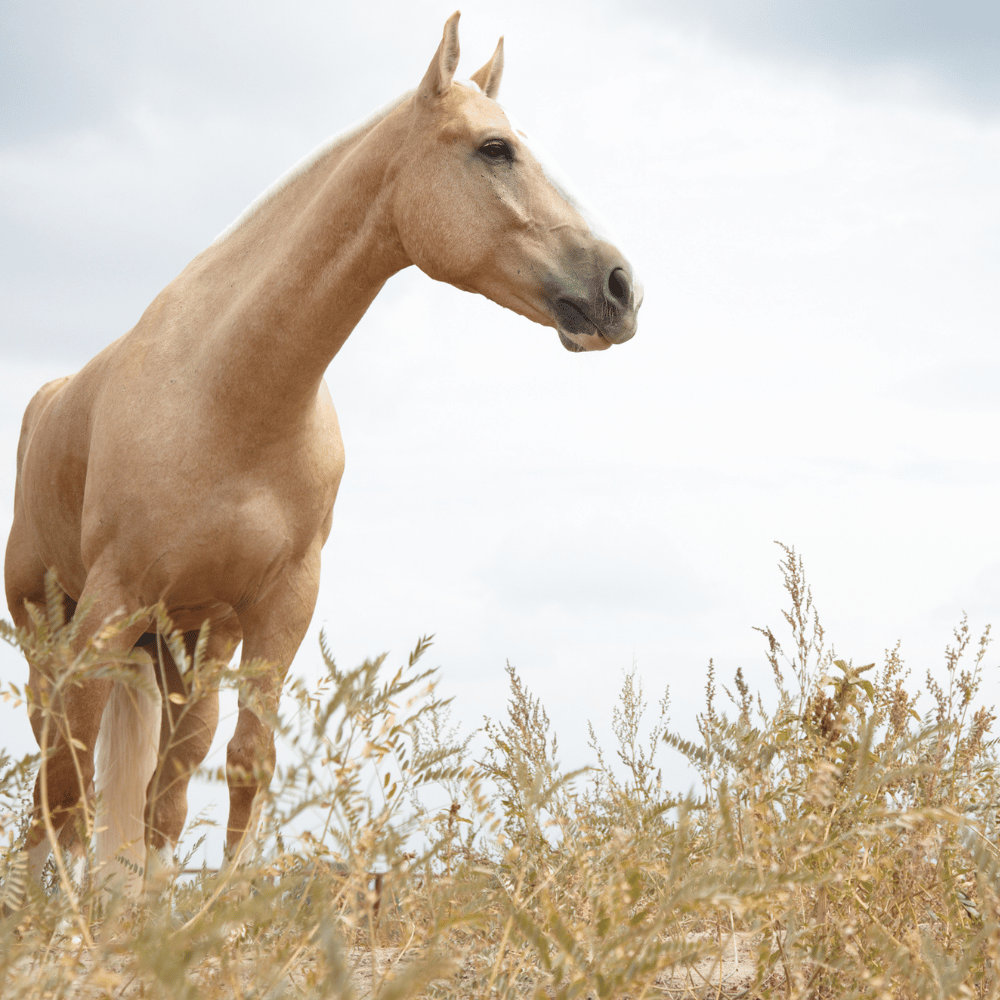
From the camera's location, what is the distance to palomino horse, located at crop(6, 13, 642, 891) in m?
3.02

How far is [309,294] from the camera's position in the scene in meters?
3.20

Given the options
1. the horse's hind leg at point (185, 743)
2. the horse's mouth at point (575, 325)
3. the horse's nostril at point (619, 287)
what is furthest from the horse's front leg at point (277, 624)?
the horse's nostril at point (619, 287)

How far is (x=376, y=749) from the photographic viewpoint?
5.52ft

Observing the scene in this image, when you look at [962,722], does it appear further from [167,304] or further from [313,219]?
[167,304]

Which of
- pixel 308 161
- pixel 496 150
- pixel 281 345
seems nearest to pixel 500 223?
pixel 496 150

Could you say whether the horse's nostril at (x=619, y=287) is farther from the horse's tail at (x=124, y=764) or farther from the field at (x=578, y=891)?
the horse's tail at (x=124, y=764)

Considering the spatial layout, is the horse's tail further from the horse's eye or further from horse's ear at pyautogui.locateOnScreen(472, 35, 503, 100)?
horse's ear at pyautogui.locateOnScreen(472, 35, 503, 100)

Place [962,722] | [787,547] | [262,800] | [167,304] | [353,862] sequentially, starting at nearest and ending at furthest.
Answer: [262,800]
[353,862]
[962,722]
[787,547]
[167,304]

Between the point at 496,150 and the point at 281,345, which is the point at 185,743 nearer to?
the point at 281,345

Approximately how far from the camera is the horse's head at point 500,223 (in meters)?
2.95

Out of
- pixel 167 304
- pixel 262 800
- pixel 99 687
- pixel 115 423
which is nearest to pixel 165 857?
pixel 99 687

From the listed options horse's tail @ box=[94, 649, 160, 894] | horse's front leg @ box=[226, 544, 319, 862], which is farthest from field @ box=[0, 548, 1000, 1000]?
horse's tail @ box=[94, 649, 160, 894]

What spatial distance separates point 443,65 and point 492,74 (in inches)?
19.4

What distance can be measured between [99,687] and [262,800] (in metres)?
2.06
